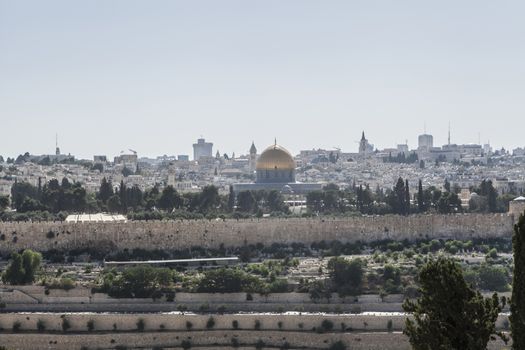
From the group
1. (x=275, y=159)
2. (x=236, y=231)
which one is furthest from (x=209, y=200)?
(x=275, y=159)

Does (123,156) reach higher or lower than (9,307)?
higher

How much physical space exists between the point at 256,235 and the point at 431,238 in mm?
7956

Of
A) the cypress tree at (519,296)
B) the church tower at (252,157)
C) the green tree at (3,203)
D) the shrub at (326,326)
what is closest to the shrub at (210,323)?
the shrub at (326,326)

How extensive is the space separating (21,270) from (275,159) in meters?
65.9

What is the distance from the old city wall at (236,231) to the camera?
68000 millimetres

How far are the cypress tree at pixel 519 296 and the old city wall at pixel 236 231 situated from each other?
43.3 meters

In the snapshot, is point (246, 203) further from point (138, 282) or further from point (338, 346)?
point (338, 346)

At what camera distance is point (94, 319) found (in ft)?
169

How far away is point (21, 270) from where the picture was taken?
57.2 m

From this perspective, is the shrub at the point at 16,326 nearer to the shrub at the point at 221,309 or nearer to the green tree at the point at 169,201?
the shrub at the point at 221,309

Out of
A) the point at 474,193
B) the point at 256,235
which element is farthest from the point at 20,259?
the point at 474,193

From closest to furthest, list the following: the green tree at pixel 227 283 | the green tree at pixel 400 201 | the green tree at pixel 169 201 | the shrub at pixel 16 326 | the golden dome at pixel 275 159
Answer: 1. the shrub at pixel 16 326
2. the green tree at pixel 227 283
3. the green tree at pixel 400 201
4. the green tree at pixel 169 201
5. the golden dome at pixel 275 159

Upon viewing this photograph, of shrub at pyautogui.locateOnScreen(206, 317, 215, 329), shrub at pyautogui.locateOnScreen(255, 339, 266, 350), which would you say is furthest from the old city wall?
shrub at pyautogui.locateOnScreen(255, 339, 266, 350)

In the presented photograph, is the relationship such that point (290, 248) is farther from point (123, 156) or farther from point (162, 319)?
point (123, 156)
